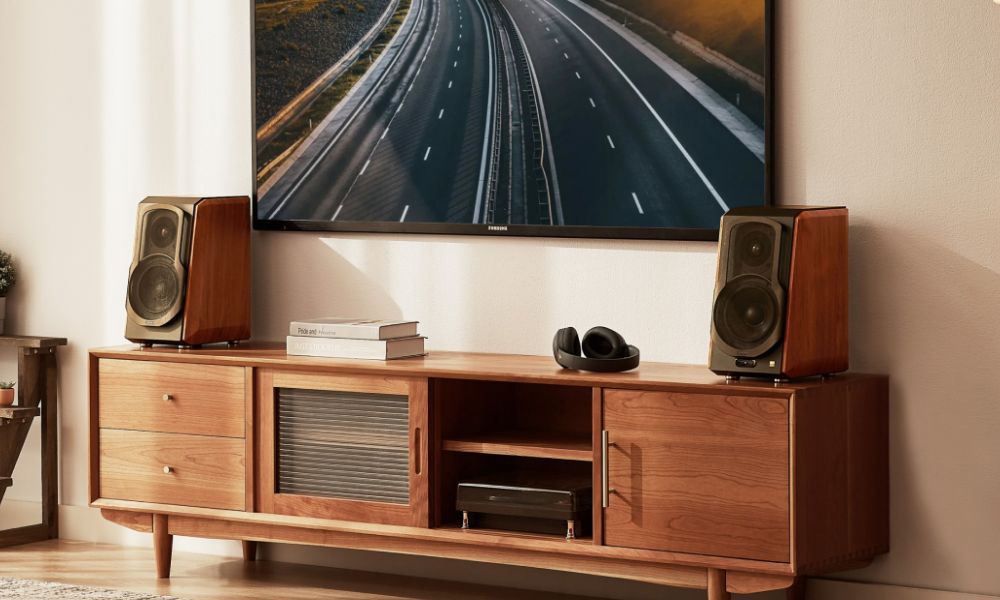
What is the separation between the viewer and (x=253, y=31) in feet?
14.3

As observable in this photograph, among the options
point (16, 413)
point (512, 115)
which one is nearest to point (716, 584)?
point (512, 115)

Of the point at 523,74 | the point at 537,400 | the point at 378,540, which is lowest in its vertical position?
the point at 378,540

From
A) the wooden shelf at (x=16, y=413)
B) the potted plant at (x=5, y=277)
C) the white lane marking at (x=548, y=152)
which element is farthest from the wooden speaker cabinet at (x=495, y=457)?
the potted plant at (x=5, y=277)

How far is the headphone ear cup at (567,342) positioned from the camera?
12.0ft

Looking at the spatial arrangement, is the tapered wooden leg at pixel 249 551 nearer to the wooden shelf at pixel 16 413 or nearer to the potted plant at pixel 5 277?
the wooden shelf at pixel 16 413

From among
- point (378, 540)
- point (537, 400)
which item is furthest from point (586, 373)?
point (378, 540)

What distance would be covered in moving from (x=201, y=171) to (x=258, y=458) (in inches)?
39.9

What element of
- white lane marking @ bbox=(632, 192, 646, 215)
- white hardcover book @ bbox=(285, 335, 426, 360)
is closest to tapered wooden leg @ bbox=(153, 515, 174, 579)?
white hardcover book @ bbox=(285, 335, 426, 360)

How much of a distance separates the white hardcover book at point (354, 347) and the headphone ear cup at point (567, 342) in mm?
471

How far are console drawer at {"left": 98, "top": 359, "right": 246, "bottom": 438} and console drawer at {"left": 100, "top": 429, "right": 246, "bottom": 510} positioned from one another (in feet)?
0.10

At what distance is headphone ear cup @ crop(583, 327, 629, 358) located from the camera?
3.59 m

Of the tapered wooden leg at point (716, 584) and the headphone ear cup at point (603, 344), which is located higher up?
the headphone ear cup at point (603, 344)

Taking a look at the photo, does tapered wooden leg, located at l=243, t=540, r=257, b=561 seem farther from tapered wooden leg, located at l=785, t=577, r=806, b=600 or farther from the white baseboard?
tapered wooden leg, located at l=785, t=577, r=806, b=600

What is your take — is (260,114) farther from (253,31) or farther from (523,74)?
(523,74)
